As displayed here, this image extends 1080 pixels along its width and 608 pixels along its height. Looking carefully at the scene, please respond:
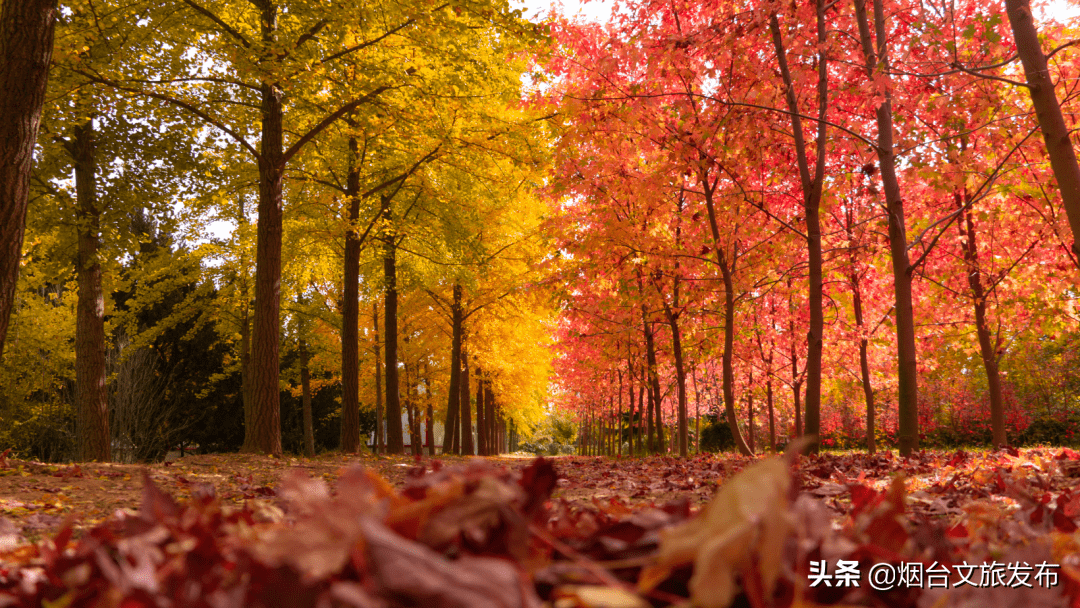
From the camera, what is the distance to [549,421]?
62094 millimetres

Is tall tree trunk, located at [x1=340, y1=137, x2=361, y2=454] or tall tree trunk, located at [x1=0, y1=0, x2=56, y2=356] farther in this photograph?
tall tree trunk, located at [x1=340, y1=137, x2=361, y2=454]

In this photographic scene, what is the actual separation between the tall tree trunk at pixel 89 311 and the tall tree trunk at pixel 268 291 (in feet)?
10.9

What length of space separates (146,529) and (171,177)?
11865 mm

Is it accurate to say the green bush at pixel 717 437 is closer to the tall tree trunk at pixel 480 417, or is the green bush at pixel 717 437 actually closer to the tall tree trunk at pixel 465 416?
the tall tree trunk at pixel 480 417

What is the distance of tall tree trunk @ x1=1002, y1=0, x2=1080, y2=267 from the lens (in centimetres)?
438

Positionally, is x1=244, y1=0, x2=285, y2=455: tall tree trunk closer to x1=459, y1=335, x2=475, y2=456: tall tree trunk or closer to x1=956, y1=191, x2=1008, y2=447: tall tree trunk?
x1=956, y1=191, x2=1008, y2=447: tall tree trunk

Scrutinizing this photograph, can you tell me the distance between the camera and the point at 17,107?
14.9 ft

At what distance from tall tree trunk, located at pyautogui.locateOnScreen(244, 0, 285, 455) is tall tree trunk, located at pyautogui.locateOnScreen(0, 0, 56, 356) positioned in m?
4.87

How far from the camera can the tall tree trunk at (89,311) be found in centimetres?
1060

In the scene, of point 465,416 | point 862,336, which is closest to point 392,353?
point 465,416

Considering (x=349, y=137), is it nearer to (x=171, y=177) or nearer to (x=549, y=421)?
(x=171, y=177)

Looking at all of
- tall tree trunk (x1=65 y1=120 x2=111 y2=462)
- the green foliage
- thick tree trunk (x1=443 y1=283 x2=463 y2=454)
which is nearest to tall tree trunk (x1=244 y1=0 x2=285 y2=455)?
tall tree trunk (x1=65 y1=120 x2=111 y2=462)

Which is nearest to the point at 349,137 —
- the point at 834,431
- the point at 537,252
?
the point at 537,252

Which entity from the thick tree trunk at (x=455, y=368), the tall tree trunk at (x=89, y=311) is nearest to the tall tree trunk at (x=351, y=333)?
the tall tree trunk at (x=89, y=311)
